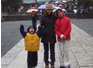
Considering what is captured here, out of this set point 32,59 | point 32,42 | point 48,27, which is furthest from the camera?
point 48,27

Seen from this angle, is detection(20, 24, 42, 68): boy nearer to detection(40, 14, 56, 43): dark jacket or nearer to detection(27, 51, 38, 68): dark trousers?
detection(27, 51, 38, 68): dark trousers

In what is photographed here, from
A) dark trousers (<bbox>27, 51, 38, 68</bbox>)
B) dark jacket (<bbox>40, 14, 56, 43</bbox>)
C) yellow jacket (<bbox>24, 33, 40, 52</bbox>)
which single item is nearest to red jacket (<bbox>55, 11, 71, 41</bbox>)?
dark jacket (<bbox>40, 14, 56, 43</bbox>)

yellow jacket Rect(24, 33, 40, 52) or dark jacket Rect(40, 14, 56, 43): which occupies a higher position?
Answer: dark jacket Rect(40, 14, 56, 43)

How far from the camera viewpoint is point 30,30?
6.29 meters

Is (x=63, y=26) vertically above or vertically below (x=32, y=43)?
above

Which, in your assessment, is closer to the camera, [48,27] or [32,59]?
[32,59]

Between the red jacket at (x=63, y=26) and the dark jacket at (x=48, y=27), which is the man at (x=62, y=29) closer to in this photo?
the red jacket at (x=63, y=26)

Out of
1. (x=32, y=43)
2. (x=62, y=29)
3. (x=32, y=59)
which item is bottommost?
(x=32, y=59)

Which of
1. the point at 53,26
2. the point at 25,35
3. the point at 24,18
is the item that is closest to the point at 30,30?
the point at 25,35

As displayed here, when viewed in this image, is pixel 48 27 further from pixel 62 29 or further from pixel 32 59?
pixel 32 59

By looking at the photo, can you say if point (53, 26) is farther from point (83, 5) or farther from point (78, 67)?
point (83, 5)

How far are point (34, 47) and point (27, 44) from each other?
20 cm

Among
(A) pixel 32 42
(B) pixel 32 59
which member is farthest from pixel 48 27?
(B) pixel 32 59

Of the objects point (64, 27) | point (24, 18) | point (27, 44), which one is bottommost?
point (24, 18)
